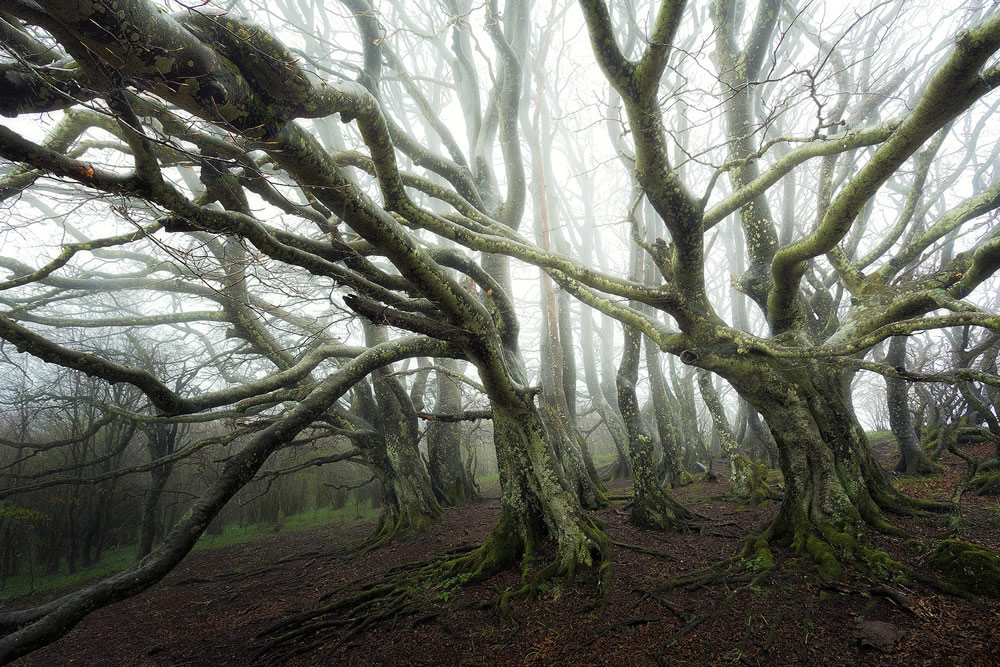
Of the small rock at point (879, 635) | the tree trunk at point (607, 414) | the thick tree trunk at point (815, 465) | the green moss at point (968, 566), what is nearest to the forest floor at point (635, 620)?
the small rock at point (879, 635)

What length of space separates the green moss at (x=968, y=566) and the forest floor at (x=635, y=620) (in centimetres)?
15

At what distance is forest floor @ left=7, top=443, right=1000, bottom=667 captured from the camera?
268cm

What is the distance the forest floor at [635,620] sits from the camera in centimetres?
268

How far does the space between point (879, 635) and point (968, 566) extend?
42.2 inches

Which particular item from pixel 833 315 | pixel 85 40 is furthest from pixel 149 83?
pixel 833 315

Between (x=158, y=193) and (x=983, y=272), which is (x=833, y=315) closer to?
(x=983, y=272)

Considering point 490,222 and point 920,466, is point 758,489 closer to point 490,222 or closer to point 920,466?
point 920,466

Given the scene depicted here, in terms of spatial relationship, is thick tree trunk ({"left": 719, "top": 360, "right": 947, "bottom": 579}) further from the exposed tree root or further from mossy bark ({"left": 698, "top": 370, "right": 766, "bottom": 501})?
mossy bark ({"left": 698, "top": 370, "right": 766, "bottom": 501})

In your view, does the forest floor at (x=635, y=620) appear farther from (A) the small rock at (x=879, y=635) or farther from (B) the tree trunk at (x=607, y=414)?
(B) the tree trunk at (x=607, y=414)

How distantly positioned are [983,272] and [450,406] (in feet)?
30.6

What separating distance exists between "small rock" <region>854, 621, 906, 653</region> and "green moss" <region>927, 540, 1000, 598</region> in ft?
2.71

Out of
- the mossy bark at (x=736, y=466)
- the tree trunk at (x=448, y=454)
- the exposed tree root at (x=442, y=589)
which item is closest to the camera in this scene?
the exposed tree root at (x=442, y=589)

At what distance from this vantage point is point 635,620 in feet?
10.8

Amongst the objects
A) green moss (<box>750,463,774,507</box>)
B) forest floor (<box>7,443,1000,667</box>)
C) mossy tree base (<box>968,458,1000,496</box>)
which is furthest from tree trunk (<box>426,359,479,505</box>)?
mossy tree base (<box>968,458,1000,496</box>)
